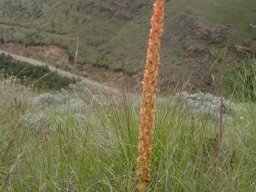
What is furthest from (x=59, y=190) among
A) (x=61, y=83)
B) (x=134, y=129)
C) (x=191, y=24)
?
(x=191, y=24)

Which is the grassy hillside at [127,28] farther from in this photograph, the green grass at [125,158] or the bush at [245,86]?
the green grass at [125,158]

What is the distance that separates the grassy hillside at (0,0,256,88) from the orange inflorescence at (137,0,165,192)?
1499 inches

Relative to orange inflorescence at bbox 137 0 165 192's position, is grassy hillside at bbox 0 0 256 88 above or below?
below

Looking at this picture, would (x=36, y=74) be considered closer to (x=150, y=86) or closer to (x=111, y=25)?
(x=111, y=25)

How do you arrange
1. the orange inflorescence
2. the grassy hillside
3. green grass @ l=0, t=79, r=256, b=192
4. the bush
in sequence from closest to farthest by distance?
the orange inflorescence, green grass @ l=0, t=79, r=256, b=192, the bush, the grassy hillside

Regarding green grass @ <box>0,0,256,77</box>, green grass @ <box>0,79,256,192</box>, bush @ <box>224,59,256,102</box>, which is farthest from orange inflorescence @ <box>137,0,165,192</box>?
green grass @ <box>0,0,256,77</box>

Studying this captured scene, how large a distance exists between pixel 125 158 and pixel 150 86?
49.2 inches

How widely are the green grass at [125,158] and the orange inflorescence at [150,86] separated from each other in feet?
1.35

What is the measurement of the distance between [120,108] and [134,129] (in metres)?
1.02

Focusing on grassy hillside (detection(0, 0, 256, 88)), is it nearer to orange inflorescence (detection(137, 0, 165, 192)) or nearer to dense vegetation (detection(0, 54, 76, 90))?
dense vegetation (detection(0, 54, 76, 90))

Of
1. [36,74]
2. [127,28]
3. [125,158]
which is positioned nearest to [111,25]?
[127,28]

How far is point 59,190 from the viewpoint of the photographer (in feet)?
13.0

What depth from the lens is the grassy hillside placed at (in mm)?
46938

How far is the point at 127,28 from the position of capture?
5519 centimetres
